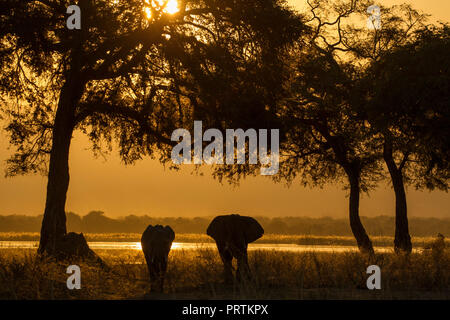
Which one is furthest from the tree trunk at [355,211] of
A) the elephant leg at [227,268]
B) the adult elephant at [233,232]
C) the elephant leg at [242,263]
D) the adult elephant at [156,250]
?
the adult elephant at [156,250]

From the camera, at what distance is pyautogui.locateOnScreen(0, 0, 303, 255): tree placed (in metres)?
22.5

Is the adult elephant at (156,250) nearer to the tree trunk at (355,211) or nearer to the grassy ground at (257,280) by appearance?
the grassy ground at (257,280)

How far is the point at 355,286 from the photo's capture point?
628 inches

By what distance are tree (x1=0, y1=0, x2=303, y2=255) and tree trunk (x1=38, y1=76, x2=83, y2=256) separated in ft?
0.12

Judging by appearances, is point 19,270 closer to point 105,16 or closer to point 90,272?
point 90,272

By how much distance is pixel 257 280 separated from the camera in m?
13.8

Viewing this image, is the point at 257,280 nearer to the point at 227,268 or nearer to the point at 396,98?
the point at 227,268

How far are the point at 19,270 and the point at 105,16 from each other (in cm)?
975

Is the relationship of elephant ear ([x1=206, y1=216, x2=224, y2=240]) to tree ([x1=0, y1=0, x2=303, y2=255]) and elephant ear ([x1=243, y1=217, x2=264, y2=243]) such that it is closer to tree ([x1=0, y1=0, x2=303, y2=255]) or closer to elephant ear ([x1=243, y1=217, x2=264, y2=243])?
elephant ear ([x1=243, y1=217, x2=264, y2=243])

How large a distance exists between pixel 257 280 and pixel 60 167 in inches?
479

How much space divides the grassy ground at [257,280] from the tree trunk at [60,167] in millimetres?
5371

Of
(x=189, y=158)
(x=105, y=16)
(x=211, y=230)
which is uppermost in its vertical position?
(x=105, y=16)

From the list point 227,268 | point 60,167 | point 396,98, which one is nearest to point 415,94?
point 396,98
